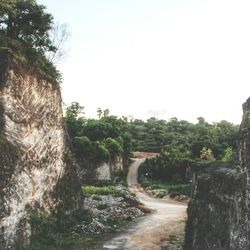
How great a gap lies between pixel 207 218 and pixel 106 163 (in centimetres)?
3813

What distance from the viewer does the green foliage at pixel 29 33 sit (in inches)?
939

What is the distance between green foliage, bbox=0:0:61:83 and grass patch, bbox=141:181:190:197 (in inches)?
1168

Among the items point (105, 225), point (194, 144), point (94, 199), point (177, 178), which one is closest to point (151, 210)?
point (94, 199)

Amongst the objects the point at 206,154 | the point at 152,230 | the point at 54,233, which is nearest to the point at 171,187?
the point at 206,154

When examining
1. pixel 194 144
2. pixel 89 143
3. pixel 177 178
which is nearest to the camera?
pixel 89 143

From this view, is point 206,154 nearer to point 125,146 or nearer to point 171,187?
point 171,187

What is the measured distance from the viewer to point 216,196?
58.4 ft

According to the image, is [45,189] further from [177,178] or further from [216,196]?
[177,178]

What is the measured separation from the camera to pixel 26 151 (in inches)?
850

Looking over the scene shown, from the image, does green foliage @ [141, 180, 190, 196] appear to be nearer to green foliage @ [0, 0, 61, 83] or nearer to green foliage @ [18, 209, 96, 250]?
green foliage @ [18, 209, 96, 250]

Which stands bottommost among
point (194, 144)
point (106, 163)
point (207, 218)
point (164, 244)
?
point (164, 244)

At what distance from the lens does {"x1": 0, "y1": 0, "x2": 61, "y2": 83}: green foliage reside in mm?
23859

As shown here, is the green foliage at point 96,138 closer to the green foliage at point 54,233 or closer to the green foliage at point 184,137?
the green foliage at point 184,137

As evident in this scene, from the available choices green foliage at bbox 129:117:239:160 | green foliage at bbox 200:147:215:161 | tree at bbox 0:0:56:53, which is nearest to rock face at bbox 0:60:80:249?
tree at bbox 0:0:56:53
